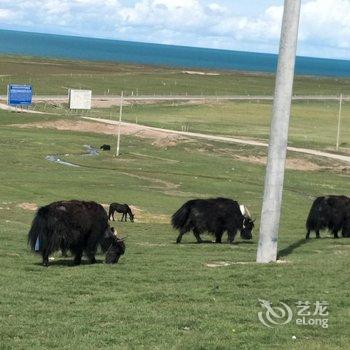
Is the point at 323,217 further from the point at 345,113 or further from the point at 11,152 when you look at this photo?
the point at 345,113

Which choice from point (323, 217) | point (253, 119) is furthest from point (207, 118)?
point (323, 217)

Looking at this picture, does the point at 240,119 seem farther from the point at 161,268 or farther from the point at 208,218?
the point at 161,268

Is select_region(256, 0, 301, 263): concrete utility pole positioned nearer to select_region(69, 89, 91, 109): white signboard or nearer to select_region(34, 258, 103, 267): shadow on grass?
select_region(34, 258, 103, 267): shadow on grass

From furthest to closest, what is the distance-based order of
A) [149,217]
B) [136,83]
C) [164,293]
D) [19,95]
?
[136,83] → [19,95] → [149,217] → [164,293]

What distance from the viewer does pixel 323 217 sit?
86.0 ft

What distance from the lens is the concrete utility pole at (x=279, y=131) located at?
60.9 ft

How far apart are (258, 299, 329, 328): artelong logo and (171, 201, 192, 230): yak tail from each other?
1007 centimetres

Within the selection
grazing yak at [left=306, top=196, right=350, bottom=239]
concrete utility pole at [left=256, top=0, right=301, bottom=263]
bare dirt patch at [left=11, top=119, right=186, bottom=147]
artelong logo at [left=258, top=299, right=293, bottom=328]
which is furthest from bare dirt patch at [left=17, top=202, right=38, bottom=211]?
bare dirt patch at [left=11, top=119, right=186, bottom=147]

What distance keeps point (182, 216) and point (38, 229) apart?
696cm

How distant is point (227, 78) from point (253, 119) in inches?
2946

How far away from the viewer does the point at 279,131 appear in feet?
62.0

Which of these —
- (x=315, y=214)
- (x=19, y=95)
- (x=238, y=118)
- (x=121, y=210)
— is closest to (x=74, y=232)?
(x=315, y=214)

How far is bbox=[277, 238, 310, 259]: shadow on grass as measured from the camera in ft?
68.6

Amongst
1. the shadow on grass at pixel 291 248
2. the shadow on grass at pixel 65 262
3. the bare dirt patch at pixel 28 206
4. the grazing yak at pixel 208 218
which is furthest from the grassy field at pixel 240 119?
the shadow on grass at pixel 65 262
